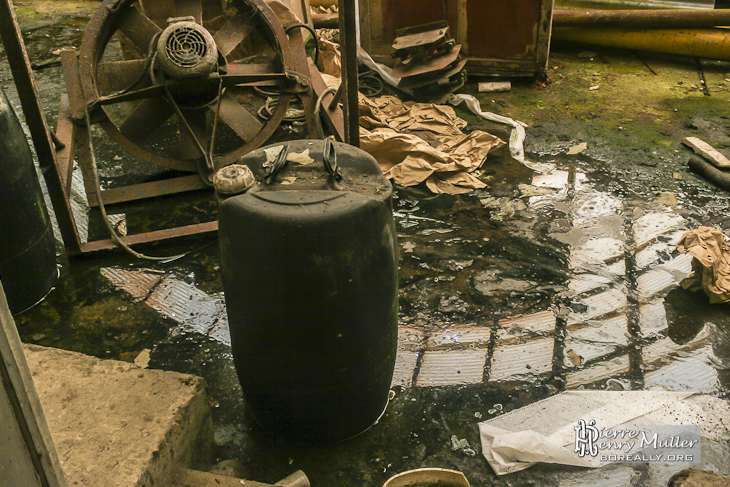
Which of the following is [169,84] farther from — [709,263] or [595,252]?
[709,263]

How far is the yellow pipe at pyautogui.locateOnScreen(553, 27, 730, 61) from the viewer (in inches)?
219

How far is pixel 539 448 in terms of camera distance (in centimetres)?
200

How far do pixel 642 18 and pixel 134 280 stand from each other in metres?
5.30

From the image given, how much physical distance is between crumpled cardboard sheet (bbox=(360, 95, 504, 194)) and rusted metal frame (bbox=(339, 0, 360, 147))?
62 centimetres

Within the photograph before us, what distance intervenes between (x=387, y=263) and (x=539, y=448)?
0.86 metres

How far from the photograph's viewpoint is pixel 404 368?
8.02 feet

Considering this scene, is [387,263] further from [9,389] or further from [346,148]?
[9,389]

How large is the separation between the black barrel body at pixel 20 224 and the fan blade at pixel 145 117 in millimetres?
744

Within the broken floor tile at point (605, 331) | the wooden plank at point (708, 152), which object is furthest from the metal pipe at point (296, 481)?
the wooden plank at point (708, 152)

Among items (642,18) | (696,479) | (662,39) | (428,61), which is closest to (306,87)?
(428,61)

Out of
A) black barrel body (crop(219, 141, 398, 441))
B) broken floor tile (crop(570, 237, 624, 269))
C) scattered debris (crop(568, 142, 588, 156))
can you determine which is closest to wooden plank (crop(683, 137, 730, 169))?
scattered debris (crop(568, 142, 588, 156))

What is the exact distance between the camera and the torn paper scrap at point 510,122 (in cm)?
416

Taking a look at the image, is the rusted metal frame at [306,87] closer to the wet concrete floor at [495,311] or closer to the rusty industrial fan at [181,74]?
the rusty industrial fan at [181,74]

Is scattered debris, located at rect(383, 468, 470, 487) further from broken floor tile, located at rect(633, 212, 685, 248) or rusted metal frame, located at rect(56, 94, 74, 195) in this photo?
rusted metal frame, located at rect(56, 94, 74, 195)
